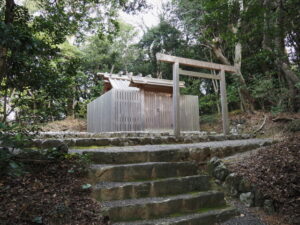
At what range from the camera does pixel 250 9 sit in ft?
15.5

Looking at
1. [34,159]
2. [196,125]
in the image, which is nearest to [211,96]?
[196,125]

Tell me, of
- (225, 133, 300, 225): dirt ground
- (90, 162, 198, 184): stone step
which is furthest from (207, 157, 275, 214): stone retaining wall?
(90, 162, 198, 184): stone step

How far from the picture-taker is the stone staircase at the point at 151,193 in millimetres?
2279

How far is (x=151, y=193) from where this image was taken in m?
2.62

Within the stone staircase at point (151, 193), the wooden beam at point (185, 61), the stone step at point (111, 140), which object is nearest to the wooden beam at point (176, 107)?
the wooden beam at point (185, 61)

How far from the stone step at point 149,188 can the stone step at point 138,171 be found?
0.12 meters

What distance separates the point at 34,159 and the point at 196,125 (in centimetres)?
801

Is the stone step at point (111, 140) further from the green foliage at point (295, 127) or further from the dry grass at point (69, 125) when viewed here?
the dry grass at point (69, 125)

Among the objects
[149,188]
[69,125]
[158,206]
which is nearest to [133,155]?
[149,188]

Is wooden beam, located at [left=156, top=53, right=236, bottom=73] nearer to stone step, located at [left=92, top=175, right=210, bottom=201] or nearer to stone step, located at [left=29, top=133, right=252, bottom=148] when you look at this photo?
stone step, located at [left=29, top=133, right=252, bottom=148]

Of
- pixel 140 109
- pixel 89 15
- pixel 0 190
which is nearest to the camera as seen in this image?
pixel 0 190

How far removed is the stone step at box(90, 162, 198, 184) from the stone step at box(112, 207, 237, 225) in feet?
2.17

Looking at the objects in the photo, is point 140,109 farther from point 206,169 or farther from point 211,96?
point 211,96

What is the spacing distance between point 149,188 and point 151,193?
→ 7 centimetres
